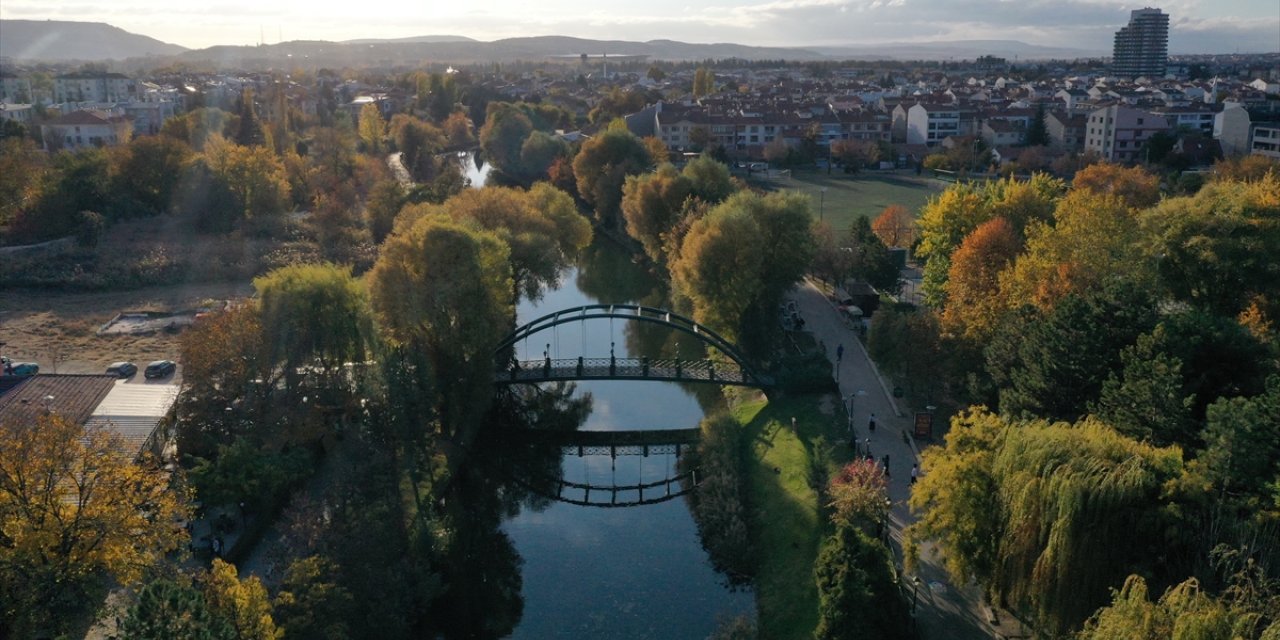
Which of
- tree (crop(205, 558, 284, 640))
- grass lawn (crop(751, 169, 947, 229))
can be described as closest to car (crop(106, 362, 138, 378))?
tree (crop(205, 558, 284, 640))

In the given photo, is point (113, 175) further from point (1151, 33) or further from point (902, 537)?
point (1151, 33)

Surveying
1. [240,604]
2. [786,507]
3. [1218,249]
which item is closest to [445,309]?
[786,507]

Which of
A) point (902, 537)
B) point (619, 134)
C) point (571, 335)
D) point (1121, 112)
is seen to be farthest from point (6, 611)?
point (1121, 112)

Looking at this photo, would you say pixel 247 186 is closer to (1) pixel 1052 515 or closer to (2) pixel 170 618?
(2) pixel 170 618

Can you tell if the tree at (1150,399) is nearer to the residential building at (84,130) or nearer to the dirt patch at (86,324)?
the dirt patch at (86,324)

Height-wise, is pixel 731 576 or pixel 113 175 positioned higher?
pixel 113 175

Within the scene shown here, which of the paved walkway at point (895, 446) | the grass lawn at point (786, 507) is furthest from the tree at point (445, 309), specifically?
the paved walkway at point (895, 446)

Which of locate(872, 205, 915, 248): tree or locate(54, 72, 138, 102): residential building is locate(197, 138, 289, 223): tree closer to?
locate(872, 205, 915, 248): tree
